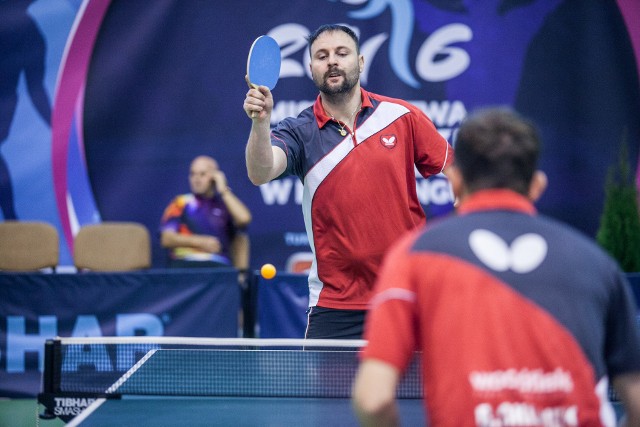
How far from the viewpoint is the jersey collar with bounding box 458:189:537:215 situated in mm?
2059

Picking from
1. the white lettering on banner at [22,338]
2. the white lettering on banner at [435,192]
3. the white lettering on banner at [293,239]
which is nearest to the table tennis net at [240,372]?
the white lettering on banner at [22,338]

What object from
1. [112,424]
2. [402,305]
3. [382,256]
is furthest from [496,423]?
[382,256]

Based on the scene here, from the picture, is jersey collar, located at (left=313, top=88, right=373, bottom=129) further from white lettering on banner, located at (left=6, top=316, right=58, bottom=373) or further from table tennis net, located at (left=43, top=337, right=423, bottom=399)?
white lettering on banner, located at (left=6, top=316, right=58, bottom=373)

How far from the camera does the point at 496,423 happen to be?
6.44ft

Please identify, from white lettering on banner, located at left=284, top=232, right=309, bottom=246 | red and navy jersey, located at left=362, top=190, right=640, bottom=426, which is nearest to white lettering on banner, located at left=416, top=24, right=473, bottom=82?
white lettering on banner, located at left=284, top=232, right=309, bottom=246

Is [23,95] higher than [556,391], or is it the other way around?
[23,95]

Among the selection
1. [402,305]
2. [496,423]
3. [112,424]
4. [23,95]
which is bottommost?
[112,424]

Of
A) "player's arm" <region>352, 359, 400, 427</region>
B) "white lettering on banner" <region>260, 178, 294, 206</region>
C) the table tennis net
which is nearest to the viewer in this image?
"player's arm" <region>352, 359, 400, 427</region>

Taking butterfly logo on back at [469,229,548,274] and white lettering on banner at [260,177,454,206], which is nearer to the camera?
butterfly logo on back at [469,229,548,274]

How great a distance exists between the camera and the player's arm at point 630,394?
2061 millimetres

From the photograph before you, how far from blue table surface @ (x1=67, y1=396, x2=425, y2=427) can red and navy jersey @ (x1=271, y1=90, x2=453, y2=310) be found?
59 centimetres

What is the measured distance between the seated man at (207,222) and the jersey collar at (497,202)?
6.03 meters

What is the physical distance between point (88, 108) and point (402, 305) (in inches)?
300

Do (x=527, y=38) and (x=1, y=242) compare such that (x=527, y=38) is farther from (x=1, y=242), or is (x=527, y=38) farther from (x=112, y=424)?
(x=112, y=424)
